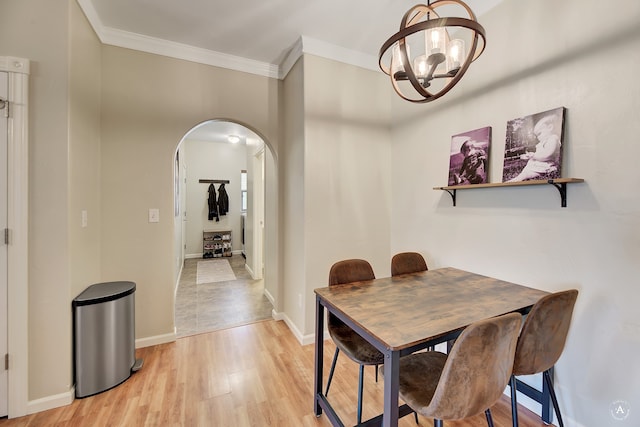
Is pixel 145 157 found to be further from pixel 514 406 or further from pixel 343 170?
pixel 514 406

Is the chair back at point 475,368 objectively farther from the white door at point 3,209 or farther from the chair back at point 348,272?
the white door at point 3,209

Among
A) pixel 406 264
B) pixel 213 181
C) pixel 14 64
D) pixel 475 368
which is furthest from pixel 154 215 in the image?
pixel 213 181

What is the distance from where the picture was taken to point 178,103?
2549mm

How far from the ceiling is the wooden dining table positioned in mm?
2058

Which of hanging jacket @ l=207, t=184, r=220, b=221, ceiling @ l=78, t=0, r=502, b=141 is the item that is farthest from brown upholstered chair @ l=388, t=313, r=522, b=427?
hanging jacket @ l=207, t=184, r=220, b=221

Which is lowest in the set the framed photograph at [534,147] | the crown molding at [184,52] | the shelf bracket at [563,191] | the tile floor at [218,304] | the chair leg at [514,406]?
the tile floor at [218,304]

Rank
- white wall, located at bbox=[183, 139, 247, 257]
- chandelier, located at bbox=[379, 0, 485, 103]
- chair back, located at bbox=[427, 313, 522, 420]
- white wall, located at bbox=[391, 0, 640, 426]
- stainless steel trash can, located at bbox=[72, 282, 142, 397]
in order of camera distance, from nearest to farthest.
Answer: chair back, located at bbox=[427, 313, 522, 420] < chandelier, located at bbox=[379, 0, 485, 103] < white wall, located at bbox=[391, 0, 640, 426] < stainless steel trash can, located at bbox=[72, 282, 142, 397] < white wall, located at bbox=[183, 139, 247, 257]

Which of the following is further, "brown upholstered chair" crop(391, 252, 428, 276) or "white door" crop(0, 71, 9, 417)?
"brown upholstered chair" crop(391, 252, 428, 276)

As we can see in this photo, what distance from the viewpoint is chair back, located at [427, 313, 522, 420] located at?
37.7 inches

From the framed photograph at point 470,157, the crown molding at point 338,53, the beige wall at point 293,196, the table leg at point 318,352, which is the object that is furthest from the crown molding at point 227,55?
the table leg at point 318,352

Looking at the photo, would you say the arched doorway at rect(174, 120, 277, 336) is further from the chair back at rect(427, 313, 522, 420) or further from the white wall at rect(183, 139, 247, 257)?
the chair back at rect(427, 313, 522, 420)

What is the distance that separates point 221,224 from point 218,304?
3.68 meters

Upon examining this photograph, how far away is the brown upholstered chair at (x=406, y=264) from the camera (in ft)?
6.86

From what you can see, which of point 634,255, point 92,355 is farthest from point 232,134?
point 634,255
